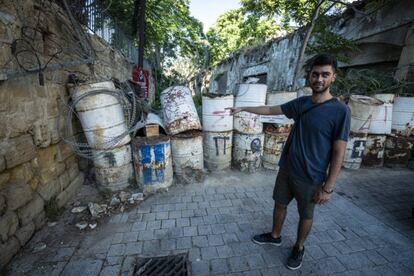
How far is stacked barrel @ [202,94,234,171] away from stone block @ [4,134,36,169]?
8.59 ft

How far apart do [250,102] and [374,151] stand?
2987 millimetres

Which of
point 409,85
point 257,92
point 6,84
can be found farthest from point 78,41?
point 409,85

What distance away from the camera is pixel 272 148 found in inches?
169

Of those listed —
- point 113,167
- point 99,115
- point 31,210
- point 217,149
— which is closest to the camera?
point 31,210

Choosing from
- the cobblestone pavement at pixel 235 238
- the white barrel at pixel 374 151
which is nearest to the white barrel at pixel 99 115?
the cobblestone pavement at pixel 235 238

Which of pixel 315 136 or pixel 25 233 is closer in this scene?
pixel 315 136

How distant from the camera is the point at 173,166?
386 cm

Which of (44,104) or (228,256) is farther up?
(44,104)

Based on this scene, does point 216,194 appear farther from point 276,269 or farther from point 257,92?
point 257,92

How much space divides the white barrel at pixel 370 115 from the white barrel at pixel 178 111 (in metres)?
3.21

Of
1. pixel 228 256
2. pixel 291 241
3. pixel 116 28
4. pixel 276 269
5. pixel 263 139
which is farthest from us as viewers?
pixel 116 28

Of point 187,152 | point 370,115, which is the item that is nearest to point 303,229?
point 187,152

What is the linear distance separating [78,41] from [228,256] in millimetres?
3751

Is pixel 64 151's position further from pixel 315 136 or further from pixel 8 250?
pixel 315 136
